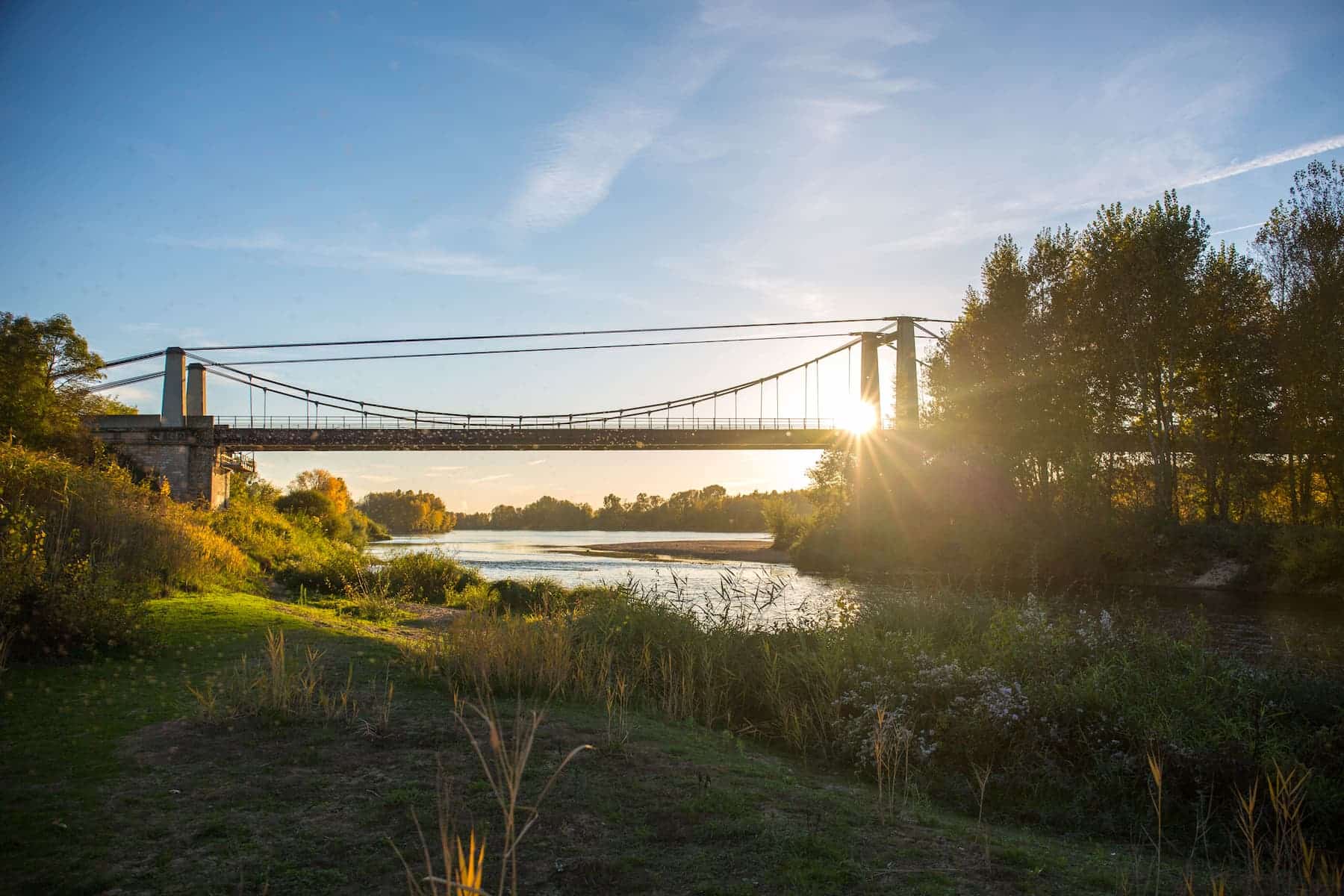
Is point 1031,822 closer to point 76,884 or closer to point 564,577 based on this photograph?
point 76,884

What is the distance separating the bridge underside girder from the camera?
40.7 meters

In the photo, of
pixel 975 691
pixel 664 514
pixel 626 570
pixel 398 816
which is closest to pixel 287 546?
pixel 626 570

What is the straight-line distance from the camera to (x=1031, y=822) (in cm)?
542

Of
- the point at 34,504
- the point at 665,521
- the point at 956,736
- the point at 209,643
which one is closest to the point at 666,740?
the point at 956,736

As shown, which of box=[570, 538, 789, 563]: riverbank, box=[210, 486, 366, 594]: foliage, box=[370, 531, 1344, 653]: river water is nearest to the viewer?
box=[370, 531, 1344, 653]: river water

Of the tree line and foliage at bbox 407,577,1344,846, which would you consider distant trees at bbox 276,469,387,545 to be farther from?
foliage at bbox 407,577,1344,846

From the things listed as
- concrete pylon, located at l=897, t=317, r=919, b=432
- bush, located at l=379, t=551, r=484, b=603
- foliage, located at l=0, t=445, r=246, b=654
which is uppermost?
concrete pylon, located at l=897, t=317, r=919, b=432

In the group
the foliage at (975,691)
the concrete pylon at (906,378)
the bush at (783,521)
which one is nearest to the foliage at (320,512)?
the bush at (783,521)

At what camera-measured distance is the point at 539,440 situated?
136ft

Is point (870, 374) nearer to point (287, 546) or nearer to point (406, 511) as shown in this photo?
point (287, 546)

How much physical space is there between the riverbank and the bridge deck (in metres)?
5.89

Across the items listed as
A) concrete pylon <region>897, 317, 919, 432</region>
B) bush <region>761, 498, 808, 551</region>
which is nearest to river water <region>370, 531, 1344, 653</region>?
bush <region>761, 498, 808, 551</region>

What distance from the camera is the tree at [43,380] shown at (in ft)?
83.3

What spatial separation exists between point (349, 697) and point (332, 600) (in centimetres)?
1046
